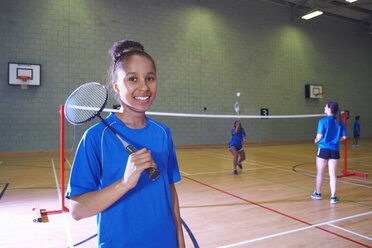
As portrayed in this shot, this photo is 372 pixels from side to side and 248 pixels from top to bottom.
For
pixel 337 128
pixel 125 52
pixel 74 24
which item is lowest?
pixel 337 128

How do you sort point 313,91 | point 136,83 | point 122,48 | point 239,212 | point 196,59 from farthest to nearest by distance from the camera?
point 313,91 → point 196,59 → point 239,212 → point 122,48 → point 136,83

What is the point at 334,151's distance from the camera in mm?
4152

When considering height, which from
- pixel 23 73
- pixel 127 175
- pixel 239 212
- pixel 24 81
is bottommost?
pixel 239 212

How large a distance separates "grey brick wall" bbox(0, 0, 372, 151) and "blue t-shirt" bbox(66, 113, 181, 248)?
33.4ft

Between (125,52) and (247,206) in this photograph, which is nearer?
(125,52)

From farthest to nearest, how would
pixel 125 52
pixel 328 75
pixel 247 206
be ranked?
pixel 328 75
pixel 247 206
pixel 125 52

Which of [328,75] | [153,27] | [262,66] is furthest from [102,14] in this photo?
[328,75]

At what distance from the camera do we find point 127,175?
3.27ft

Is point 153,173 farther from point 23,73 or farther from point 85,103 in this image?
point 23,73

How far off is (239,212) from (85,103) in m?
2.89

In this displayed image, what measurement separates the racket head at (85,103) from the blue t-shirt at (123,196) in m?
0.38

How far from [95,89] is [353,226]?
342cm

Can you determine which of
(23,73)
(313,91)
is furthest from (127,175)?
(313,91)

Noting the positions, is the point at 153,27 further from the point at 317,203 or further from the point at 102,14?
the point at 317,203
